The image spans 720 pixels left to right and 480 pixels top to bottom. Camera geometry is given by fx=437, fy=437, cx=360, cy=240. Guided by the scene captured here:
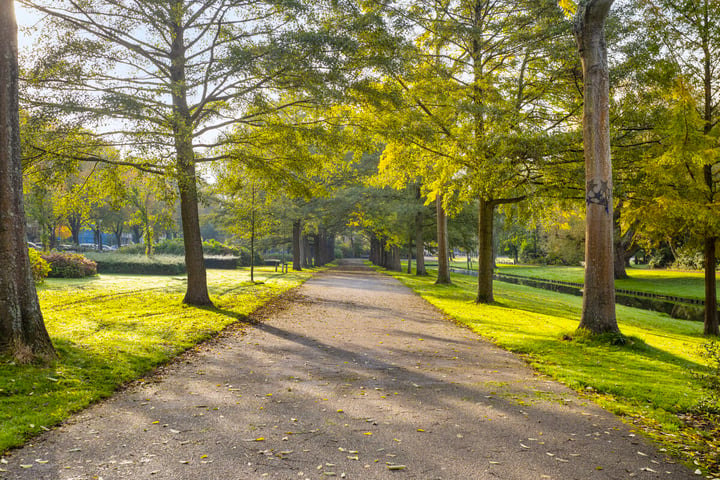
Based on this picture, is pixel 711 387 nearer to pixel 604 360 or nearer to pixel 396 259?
pixel 604 360

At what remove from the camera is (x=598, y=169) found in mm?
8508

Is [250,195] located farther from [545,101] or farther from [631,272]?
[631,272]

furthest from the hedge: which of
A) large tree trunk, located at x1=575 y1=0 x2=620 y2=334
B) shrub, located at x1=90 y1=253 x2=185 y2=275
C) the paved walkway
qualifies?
large tree trunk, located at x1=575 y1=0 x2=620 y2=334

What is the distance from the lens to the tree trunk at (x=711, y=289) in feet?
41.9

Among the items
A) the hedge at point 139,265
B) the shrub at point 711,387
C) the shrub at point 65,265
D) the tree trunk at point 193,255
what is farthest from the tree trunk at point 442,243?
the shrub at point 65,265

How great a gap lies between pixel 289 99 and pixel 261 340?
7.14 meters

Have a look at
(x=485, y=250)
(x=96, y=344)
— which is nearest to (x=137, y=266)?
(x=485, y=250)

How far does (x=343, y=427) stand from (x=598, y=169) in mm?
7172

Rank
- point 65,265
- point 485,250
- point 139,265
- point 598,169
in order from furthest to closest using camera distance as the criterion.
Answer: point 139,265 < point 65,265 < point 485,250 < point 598,169

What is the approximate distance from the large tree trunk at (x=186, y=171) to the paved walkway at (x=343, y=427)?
4.95 metres

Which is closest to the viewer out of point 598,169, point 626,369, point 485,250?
point 626,369

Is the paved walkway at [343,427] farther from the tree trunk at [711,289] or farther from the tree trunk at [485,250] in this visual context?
the tree trunk at [711,289]

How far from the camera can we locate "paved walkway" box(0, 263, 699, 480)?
3426 mm

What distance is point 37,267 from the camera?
1633 cm
